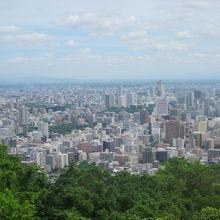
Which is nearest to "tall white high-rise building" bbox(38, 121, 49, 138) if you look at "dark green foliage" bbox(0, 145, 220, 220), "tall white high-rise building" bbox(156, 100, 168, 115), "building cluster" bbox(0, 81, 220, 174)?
"building cluster" bbox(0, 81, 220, 174)

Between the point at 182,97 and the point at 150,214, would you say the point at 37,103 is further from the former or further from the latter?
the point at 150,214

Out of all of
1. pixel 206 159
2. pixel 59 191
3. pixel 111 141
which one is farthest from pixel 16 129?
pixel 59 191

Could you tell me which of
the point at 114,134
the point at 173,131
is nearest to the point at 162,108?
the point at 114,134

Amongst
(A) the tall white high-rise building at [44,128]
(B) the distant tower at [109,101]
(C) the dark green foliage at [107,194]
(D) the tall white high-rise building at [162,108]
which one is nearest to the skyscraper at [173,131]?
(A) the tall white high-rise building at [44,128]

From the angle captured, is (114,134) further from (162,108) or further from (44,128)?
(162,108)

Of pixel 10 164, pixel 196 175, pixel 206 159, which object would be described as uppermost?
pixel 10 164

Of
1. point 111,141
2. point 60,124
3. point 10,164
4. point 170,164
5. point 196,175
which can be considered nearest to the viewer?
point 10,164
